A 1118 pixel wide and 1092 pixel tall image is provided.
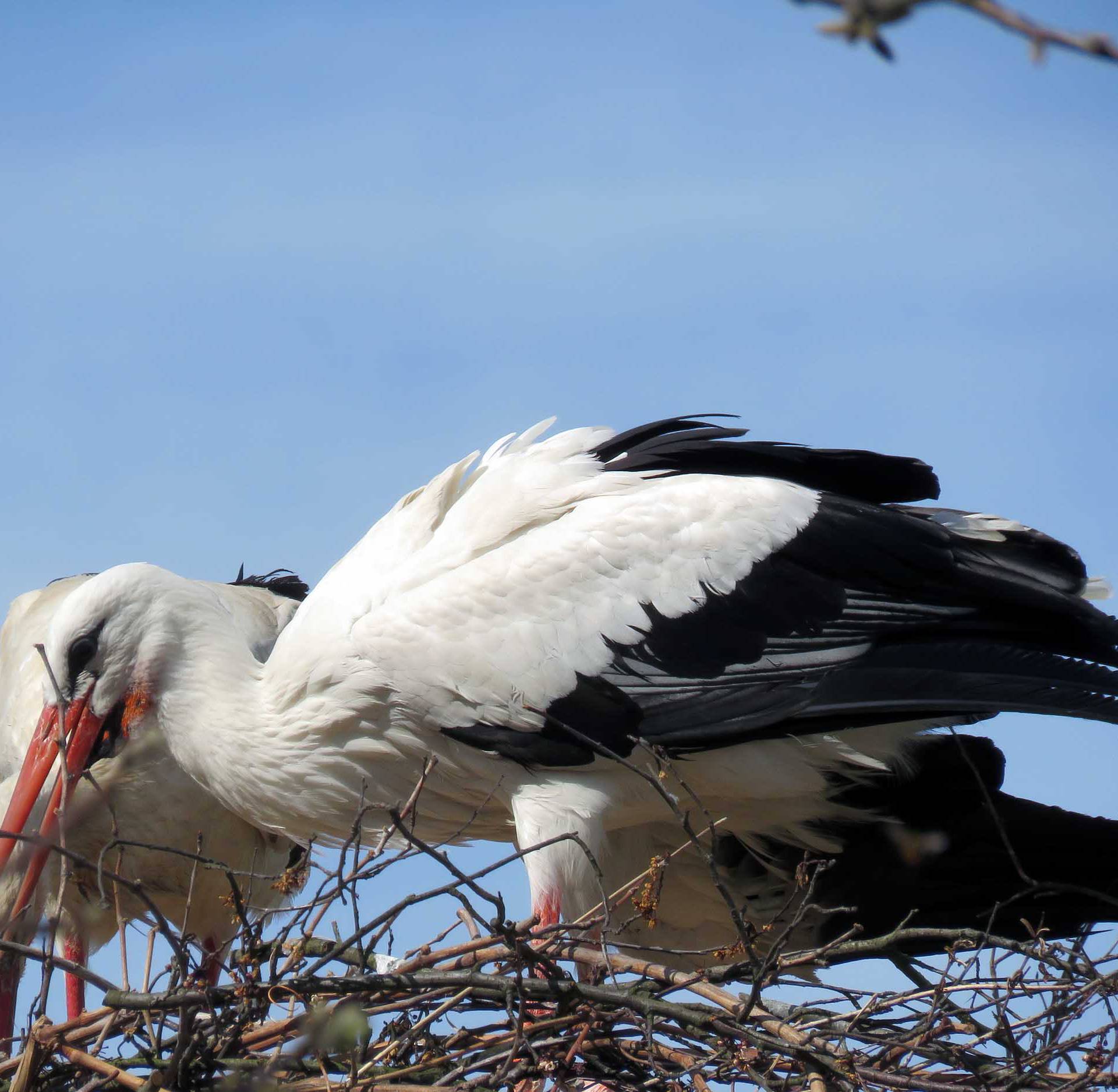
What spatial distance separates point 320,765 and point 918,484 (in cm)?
182

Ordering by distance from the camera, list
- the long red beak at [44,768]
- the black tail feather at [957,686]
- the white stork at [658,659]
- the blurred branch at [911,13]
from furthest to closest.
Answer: the long red beak at [44,768], the white stork at [658,659], the black tail feather at [957,686], the blurred branch at [911,13]

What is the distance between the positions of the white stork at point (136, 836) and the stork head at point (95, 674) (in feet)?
0.10

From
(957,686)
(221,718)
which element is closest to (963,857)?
(957,686)

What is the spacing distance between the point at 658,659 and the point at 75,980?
2528 millimetres

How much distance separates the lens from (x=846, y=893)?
4379 mm

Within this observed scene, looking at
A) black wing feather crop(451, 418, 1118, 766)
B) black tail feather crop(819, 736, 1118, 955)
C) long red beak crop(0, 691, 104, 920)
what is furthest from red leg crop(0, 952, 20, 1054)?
black tail feather crop(819, 736, 1118, 955)

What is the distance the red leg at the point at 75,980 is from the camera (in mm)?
4934

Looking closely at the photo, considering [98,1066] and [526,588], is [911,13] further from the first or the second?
[526,588]

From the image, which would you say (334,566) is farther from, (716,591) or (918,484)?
(918,484)

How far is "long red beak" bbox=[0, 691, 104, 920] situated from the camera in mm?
4422

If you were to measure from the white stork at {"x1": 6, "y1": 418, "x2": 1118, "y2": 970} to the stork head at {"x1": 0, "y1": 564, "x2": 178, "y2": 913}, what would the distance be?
31cm

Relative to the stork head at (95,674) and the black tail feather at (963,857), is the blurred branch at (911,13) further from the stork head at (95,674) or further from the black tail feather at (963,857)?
the stork head at (95,674)

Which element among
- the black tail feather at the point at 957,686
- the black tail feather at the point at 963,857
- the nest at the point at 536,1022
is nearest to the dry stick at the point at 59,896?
the nest at the point at 536,1022

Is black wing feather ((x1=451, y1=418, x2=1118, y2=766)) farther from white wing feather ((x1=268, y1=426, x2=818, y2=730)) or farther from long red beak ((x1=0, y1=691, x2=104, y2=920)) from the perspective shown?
long red beak ((x1=0, y1=691, x2=104, y2=920))
